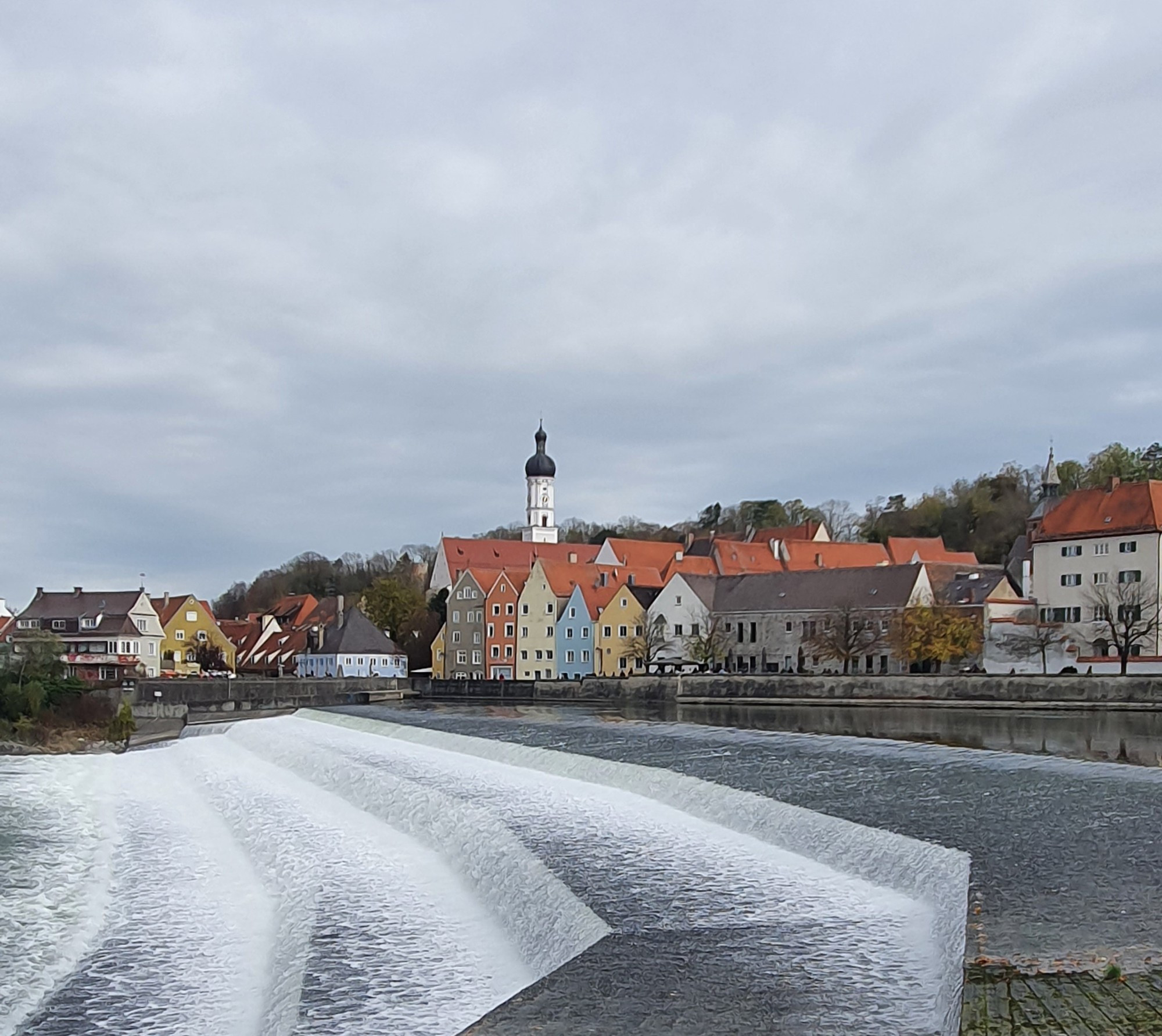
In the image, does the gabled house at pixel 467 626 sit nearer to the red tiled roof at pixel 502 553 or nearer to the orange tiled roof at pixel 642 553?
the orange tiled roof at pixel 642 553

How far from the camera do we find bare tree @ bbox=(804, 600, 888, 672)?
6538 cm

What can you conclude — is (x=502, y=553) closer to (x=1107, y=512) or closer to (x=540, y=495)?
(x=540, y=495)

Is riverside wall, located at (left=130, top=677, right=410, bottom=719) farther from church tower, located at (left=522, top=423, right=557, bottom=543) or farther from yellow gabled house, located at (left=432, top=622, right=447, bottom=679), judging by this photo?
church tower, located at (left=522, top=423, right=557, bottom=543)

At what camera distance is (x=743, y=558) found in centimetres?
8769

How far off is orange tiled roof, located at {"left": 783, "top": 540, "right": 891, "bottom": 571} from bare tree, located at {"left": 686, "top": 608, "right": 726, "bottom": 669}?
13.7m

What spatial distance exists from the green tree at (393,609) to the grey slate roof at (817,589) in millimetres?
28105

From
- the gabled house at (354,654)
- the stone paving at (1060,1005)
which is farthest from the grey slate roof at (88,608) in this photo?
the stone paving at (1060,1005)

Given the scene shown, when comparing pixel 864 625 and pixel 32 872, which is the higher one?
pixel 864 625

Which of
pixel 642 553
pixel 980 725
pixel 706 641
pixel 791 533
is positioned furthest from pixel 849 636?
pixel 791 533

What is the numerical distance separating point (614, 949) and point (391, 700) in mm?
60306

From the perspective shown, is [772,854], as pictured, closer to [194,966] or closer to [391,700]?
[194,966]

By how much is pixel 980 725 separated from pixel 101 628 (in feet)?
196

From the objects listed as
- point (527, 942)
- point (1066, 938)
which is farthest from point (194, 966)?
point (1066, 938)

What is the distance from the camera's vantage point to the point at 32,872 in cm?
1856
